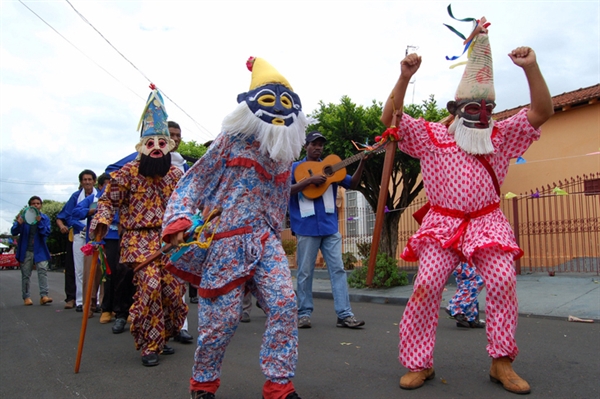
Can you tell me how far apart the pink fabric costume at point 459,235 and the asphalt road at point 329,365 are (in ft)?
1.07

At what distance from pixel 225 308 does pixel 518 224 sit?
8856 millimetres

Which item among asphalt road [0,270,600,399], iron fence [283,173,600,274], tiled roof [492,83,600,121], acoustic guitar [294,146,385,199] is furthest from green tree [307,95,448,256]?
asphalt road [0,270,600,399]

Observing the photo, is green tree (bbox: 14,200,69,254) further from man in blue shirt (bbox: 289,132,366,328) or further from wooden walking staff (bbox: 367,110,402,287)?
wooden walking staff (bbox: 367,110,402,287)

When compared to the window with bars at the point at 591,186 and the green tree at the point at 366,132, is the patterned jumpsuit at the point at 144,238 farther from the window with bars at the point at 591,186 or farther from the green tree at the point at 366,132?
the window with bars at the point at 591,186

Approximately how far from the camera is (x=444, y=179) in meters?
3.56

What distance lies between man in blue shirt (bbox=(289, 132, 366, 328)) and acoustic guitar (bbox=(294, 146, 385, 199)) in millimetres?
51

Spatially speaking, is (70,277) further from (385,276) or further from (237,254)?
(237,254)

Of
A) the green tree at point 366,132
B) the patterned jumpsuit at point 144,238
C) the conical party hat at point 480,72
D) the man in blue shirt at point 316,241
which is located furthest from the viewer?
the green tree at point 366,132

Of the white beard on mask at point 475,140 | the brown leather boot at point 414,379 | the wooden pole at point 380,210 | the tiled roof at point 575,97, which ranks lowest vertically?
the brown leather boot at point 414,379

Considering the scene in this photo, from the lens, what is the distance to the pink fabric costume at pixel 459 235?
131 inches

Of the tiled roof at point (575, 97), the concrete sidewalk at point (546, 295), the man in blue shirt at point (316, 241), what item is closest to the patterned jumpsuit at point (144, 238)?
the man in blue shirt at point (316, 241)

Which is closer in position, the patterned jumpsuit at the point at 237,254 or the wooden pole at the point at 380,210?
the patterned jumpsuit at the point at 237,254

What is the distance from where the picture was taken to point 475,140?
348cm

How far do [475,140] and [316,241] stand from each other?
8.91 ft
